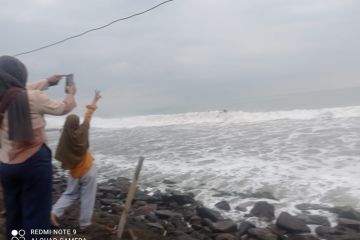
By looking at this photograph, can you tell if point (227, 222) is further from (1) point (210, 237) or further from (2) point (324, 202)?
(2) point (324, 202)

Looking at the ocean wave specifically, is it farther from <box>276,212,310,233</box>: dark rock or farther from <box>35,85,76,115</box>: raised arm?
<box>35,85,76,115</box>: raised arm

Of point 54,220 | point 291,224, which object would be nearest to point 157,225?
point 54,220

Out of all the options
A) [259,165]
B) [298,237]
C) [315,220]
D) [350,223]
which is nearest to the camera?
[298,237]

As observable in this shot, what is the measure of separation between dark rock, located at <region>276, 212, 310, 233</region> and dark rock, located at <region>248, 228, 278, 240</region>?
30cm

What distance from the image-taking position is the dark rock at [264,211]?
7316 millimetres

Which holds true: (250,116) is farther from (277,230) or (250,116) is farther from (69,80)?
(69,80)

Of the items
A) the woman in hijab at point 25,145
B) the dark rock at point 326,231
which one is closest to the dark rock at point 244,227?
the dark rock at point 326,231

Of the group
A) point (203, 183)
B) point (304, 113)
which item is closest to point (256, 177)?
point (203, 183)

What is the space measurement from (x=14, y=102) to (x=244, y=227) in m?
4.97

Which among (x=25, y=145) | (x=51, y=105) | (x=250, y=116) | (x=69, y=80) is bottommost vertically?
(x=250, y=116)

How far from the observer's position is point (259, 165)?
36.8ft

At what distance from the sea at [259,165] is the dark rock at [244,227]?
2.13 feet

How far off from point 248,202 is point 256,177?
6.26 ft

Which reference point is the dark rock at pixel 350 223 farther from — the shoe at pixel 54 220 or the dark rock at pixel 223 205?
the shoe at pixel 54 220
